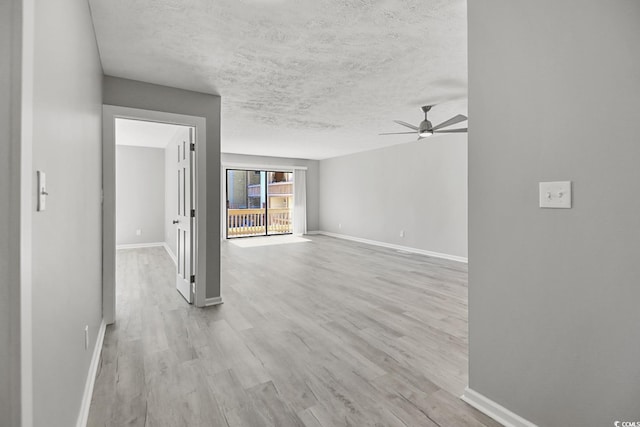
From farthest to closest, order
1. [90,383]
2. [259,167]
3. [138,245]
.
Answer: [259,167] < [138,245] < [90,383]

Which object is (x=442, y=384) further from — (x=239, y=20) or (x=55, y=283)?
(x=239, y=20)

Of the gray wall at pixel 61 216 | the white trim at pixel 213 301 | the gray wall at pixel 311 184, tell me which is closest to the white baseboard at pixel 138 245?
the gray wall at pixel 311 184

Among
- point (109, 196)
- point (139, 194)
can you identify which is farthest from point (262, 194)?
point (109, 196)

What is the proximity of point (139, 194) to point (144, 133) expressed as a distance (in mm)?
2012

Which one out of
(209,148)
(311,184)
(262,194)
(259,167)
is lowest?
(262,194)

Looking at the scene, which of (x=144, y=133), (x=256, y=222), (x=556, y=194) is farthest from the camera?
(x=256, y=222)

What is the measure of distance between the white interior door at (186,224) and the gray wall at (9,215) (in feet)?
8.99

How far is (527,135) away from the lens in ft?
5.04

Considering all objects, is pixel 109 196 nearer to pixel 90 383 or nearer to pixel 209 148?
pixel 209 148

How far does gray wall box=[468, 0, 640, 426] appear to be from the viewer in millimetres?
1233

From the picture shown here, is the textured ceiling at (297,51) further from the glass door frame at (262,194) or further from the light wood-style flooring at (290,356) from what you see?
the glass door frame at (262,194)

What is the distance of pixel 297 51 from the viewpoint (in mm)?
2598

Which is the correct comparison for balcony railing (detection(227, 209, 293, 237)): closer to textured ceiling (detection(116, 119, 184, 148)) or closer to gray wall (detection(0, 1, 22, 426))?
textured ceiling (detection(116, 119, 184, 148))

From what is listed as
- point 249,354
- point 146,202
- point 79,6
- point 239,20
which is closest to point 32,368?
point 249,354
